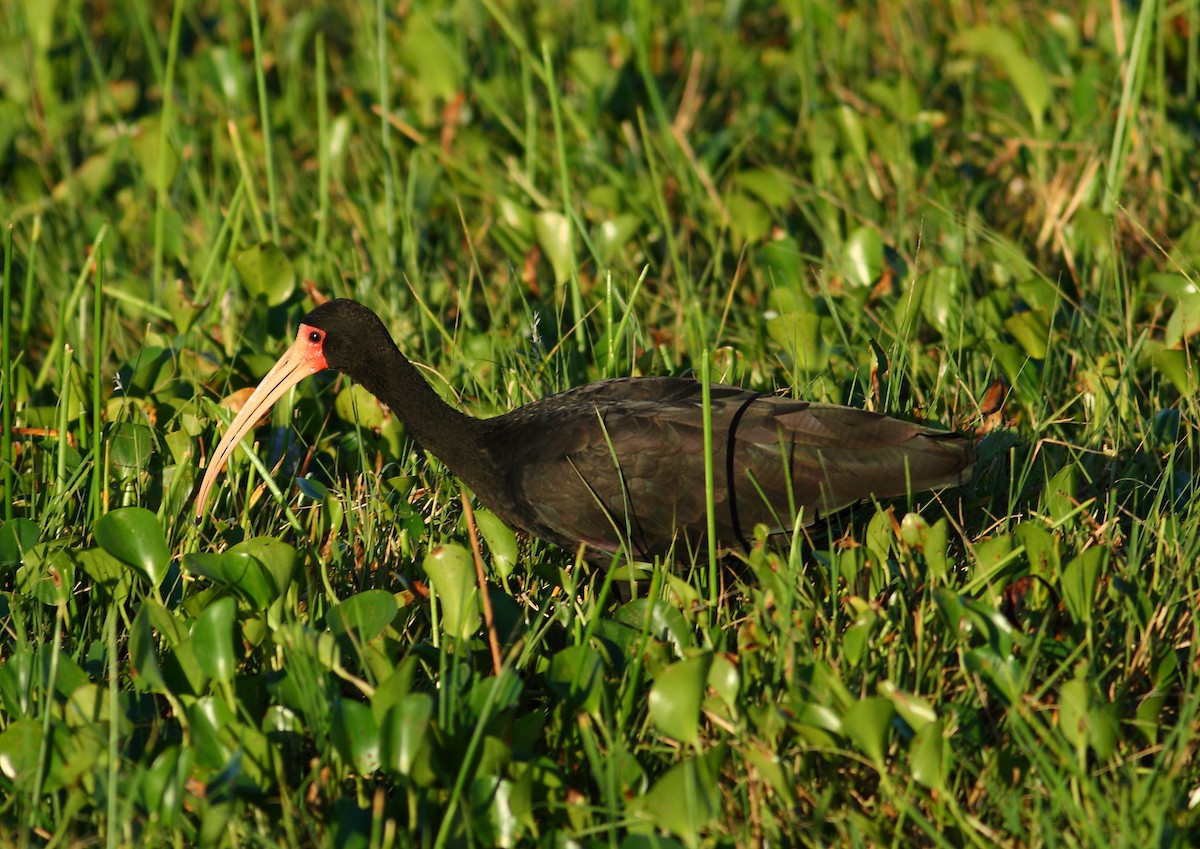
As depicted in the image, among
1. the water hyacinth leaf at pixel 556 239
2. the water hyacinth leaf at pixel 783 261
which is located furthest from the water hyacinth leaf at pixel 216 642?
the water hyacinth leaf at pixel 783 261

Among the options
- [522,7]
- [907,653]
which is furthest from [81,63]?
[907,653]

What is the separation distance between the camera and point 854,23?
22.5 ft

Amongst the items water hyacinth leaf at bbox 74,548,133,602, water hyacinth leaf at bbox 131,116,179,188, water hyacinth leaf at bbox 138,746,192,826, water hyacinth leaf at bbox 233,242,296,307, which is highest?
water hyacinth leaf at bbox 131,116,179,188

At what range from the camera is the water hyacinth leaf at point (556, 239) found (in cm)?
495

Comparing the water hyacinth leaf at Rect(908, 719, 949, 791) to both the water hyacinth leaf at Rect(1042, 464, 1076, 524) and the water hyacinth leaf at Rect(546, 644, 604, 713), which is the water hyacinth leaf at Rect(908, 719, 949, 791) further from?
the water hyacinth leaf at Rect(1042, 464, 1076, 524)

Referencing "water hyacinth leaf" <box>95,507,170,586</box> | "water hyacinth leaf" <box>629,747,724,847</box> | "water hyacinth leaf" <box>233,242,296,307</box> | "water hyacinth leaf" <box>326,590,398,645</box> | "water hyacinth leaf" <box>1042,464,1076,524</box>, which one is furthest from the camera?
"water hyacinth leaf" <box>233,242,296,307</box>

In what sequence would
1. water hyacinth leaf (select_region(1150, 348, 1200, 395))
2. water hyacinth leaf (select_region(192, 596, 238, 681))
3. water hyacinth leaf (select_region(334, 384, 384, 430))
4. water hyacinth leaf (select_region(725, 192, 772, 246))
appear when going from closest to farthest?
water hyacinth leaf (select_region(192, 596, 238, 681)) < water hyacinth leaf (select_region(1150, 348, 1200, 395)) < water hyacinth leaf (select_region(334, 384, 384, 430)) < water hyacinth leaf (select_region(725, 192, 772, 246))

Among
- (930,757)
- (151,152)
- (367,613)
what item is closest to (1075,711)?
(930,757)

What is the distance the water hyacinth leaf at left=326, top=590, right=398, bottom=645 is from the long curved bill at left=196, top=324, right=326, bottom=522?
93 centimetres

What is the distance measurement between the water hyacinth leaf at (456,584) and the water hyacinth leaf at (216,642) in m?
0.46

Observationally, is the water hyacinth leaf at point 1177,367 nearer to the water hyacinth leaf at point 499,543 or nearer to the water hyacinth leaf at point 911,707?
the water hyacinth leaf at point 911,707

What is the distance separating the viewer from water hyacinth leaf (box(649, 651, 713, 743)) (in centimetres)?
281

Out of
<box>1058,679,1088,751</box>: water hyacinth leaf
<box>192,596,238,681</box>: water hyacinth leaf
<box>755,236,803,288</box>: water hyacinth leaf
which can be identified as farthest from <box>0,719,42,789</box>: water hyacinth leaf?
<box>755,236,803,288</box>: water hyacinth leaf

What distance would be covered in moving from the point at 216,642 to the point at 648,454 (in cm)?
126
